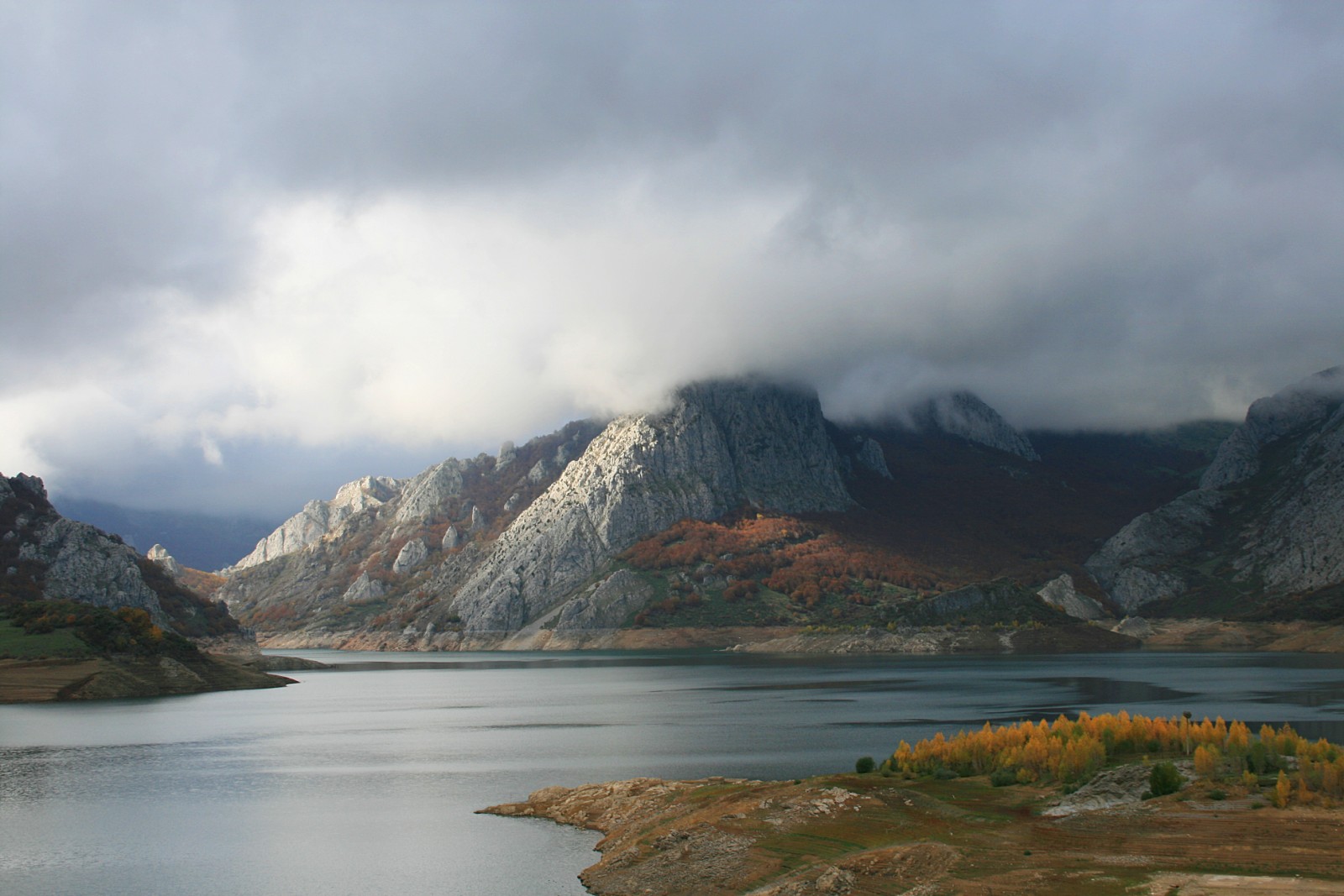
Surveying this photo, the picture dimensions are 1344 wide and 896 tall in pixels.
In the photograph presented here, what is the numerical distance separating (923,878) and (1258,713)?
218 ft

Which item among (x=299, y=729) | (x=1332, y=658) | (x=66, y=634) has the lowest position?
(x=1332, y=658)

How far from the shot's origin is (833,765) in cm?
5991

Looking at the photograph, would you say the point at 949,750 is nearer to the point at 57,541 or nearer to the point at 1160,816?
the point at 1160,816

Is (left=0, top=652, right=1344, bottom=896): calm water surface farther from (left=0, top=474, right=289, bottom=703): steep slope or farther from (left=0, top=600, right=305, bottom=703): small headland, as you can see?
(left=0, top=474, right=289, bottom=703): steep slope

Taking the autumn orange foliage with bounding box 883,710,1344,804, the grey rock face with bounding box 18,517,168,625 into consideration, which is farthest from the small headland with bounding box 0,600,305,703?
the autumn orange foliage with bounding box 883,710,1344,804

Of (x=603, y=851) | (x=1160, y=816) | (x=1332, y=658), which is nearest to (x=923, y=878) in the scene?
(x=1160, y=816)

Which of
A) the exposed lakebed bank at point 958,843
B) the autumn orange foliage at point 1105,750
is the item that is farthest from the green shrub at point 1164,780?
the autumn orange foliage at point 1105,750

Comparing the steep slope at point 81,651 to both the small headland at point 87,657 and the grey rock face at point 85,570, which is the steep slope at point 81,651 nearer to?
the small headland at point 87,657

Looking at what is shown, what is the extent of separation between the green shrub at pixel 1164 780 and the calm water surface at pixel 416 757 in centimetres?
2196

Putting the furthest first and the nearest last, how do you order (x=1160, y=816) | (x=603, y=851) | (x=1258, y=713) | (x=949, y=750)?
1. (x=1258, y=713)
2. (x=949, y=750)
3. (x=603, y=851)
4. (x=1160, y=816)

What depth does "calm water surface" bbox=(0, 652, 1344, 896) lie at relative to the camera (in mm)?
40875

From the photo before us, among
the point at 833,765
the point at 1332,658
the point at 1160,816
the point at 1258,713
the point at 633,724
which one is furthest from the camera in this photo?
the point at 1332,658

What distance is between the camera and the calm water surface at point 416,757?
4088 cm

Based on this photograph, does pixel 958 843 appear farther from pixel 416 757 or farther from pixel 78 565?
pixel 78 565
